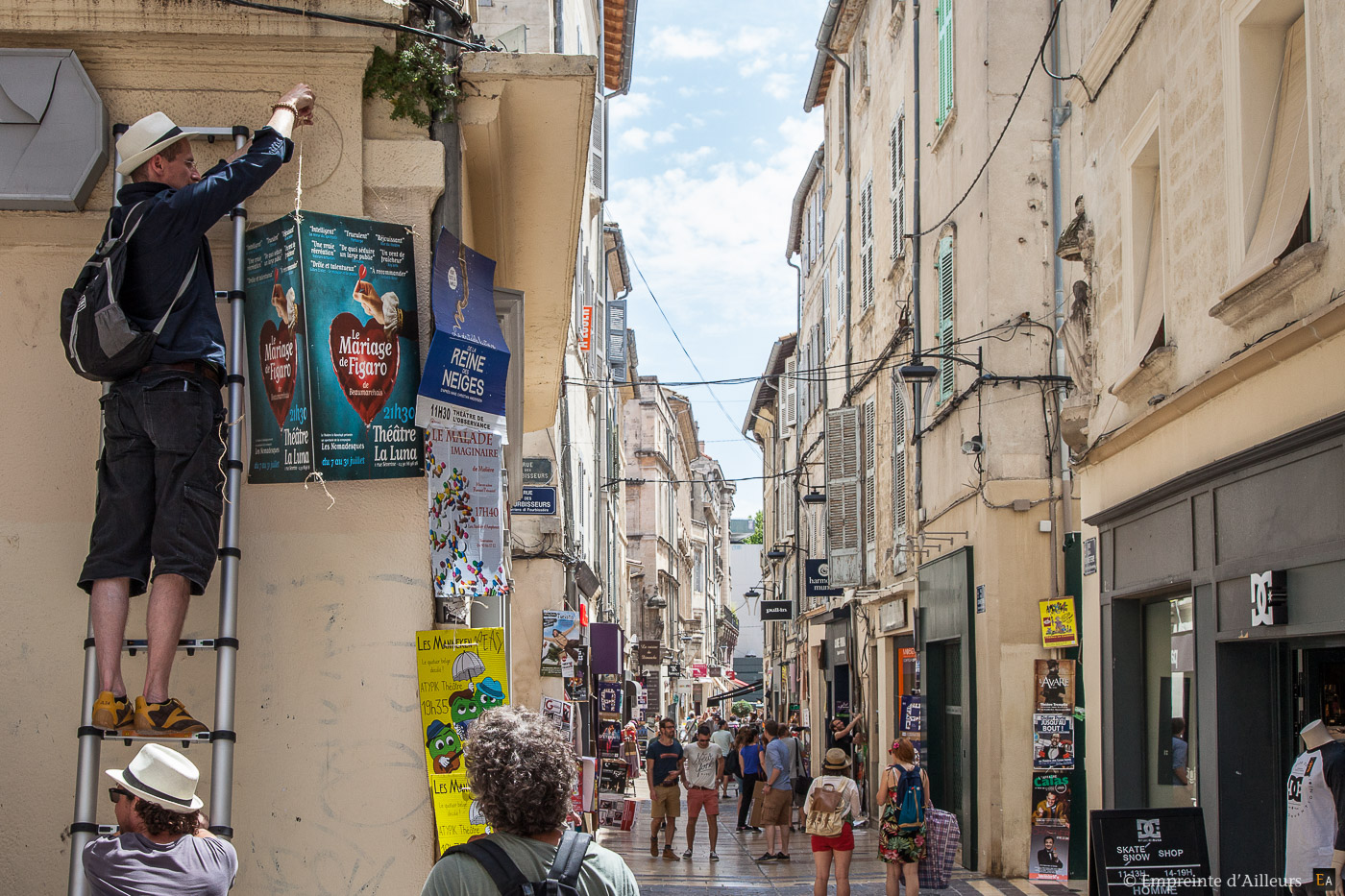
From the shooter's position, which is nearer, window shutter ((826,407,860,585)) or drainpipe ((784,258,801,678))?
window shutter ((826,407,860,585))

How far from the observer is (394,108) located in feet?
17.9

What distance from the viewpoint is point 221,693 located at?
4.36m

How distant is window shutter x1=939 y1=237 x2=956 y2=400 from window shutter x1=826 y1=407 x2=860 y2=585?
537 centimetres

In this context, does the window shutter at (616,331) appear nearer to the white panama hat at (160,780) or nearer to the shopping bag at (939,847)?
the shopping bag at (939,847)

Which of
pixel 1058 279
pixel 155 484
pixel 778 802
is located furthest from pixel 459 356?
pixel 778 802

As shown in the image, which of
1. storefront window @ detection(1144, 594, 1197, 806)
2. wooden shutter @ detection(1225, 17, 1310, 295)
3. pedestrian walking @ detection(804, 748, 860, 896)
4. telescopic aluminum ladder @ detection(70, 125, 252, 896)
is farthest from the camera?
pedestrian walking @ detection(804, 748, 860, 896)

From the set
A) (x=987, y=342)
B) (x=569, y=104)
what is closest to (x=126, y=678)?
(x=569, y=104)

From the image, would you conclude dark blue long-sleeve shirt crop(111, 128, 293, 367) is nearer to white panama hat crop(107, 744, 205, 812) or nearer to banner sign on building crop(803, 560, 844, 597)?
white panama hat crop(107, 744, 205, 812)

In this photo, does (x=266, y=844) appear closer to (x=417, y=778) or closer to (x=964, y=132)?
(x=417, y=778)

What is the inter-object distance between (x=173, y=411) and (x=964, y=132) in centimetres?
1313

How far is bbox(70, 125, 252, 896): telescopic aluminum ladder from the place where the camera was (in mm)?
4117


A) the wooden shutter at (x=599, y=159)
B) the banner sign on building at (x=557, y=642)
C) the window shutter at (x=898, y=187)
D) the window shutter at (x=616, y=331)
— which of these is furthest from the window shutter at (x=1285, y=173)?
the window shutter at (x=616, y=331)

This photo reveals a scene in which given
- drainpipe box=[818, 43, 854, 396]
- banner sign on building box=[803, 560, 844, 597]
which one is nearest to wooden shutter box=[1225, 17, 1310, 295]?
drainpipe box=[818, 43, 854, 396]

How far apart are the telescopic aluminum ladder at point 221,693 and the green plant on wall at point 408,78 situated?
100 cm
